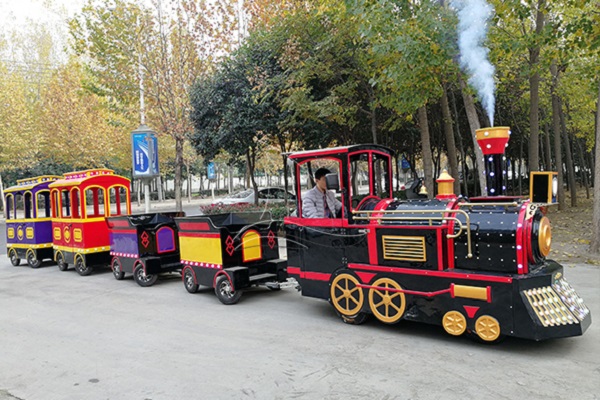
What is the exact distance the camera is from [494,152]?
5.42m

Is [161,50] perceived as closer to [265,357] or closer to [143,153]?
[143,153]

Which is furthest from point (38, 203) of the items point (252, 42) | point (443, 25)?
point (443, 25)

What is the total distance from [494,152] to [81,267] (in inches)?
→ 354

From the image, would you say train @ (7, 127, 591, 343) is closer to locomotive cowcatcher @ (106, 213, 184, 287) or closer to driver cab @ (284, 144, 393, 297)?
driver cab @ (284, 144, 393, 297)

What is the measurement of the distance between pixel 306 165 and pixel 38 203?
29.4 ft

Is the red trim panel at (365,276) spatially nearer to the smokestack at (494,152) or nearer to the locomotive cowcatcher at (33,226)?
the smokestack at (494,152)

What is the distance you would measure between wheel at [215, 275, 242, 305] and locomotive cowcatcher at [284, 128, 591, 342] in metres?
1.39

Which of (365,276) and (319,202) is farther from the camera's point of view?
(319,202)

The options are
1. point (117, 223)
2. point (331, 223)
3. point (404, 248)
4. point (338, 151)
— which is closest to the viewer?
point (404, 248)

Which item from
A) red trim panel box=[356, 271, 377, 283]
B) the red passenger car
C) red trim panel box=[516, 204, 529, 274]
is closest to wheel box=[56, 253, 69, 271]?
the red passenger car

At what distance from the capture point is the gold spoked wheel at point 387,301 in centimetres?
556

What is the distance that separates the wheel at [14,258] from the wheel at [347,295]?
10.3 metres

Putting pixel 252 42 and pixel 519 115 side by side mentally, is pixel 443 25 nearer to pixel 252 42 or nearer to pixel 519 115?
pixel 252 42

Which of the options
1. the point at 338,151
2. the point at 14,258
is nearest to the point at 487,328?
the point at 338,151
